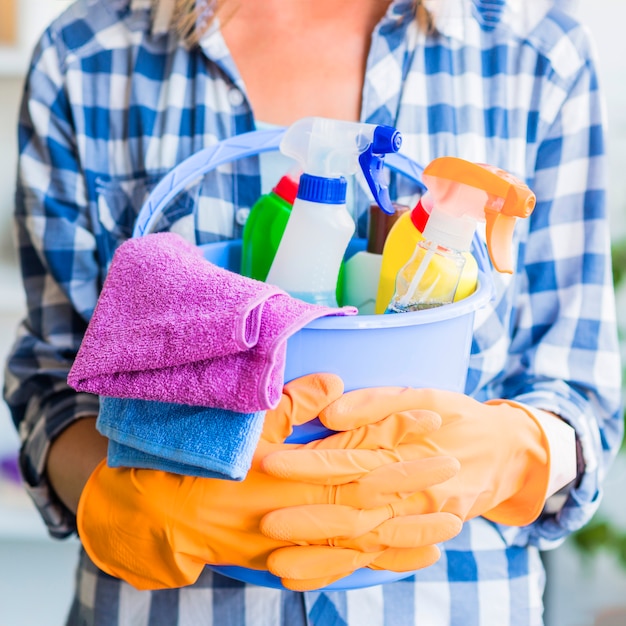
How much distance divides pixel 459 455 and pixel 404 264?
142 millimetres

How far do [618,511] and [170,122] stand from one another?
1.16 metres

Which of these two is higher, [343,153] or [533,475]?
[343,153]

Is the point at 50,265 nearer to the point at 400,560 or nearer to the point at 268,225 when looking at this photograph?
the point at 268,225

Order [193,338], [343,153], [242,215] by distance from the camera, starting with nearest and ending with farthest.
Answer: [193,338] < [343,153] < [242,215]

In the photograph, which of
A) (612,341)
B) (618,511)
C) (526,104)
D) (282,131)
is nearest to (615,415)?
(612,341)

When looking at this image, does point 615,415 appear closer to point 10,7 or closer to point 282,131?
point 282,131

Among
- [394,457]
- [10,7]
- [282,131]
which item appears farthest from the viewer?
[10,7]

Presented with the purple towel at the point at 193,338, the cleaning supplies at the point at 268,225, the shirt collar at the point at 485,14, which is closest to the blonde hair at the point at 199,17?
the shirt collar at the point at 485,14

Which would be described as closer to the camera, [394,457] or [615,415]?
[394,457]

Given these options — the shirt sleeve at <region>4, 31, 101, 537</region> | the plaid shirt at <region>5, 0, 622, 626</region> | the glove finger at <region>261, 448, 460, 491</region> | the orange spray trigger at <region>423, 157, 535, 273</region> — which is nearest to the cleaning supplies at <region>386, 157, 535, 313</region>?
the orange spray trigger at <region>423, 157, 535, 273</region>

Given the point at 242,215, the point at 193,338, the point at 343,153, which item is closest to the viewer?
the point at 193,338

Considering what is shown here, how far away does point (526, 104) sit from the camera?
2.43 feet

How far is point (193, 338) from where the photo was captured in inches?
17.0

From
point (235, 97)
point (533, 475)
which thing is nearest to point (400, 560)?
point (533, 475)
